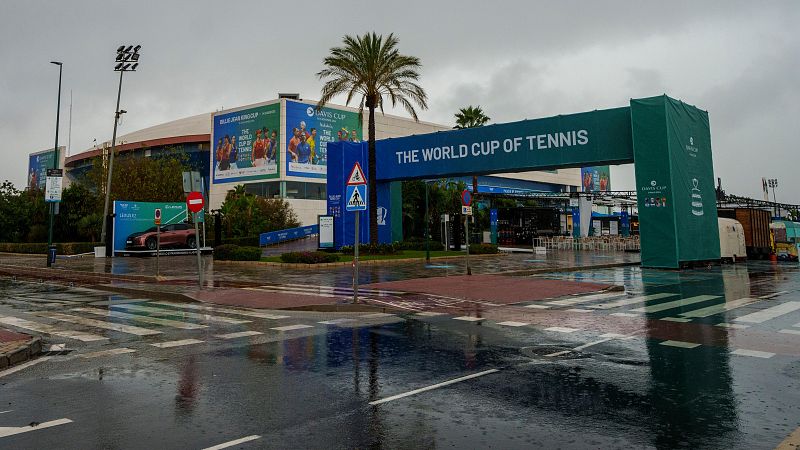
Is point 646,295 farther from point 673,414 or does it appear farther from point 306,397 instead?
point 306,397

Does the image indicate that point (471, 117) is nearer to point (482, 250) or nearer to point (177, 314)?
point (482, 250)

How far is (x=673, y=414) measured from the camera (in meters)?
4.73

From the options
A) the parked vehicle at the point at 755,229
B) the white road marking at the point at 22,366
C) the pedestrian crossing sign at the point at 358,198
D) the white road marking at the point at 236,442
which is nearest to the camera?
the white road marking at the point at 236,442

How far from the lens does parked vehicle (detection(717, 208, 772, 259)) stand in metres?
32.2

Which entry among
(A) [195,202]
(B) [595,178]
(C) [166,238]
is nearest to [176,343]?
(A) [195,202]

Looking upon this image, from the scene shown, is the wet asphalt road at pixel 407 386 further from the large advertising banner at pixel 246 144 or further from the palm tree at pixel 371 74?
the large advertising banner at pixel 246 144

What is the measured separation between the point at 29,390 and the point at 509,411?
5.17 m

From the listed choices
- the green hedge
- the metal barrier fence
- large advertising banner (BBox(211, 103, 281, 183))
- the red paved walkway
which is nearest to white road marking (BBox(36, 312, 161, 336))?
the red paved walkway

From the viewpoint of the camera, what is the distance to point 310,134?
70.3 metres

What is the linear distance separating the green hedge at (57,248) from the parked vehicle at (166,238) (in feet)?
16.1

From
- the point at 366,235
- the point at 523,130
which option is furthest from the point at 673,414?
the point at 366,235

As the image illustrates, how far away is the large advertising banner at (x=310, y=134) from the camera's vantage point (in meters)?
68.4

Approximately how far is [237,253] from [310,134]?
1722 inches

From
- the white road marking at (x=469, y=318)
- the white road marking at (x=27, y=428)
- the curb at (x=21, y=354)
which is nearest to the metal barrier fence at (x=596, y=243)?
the white road marking at (x=469, y=318)
